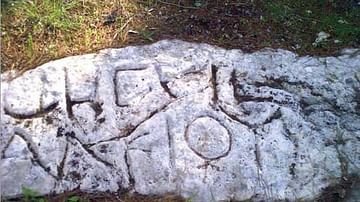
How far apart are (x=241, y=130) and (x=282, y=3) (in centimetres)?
101

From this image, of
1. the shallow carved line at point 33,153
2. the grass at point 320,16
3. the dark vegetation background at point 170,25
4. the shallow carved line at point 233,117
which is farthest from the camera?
the grass at point 320,16

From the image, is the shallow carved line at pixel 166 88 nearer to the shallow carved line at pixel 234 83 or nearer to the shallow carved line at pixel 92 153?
the shallow carved line at pixel 234 83

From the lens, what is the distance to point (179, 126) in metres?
3.08

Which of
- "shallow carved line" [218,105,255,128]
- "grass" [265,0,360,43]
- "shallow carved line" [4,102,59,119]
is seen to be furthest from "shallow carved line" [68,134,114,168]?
"grass" [265,0,360,43]

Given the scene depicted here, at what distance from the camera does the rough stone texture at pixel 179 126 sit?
2.96m

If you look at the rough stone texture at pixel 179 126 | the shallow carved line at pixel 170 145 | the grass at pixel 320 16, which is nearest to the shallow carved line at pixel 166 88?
the rough stone texture at pixel 179 126

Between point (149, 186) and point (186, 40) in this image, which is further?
point (186, 40)

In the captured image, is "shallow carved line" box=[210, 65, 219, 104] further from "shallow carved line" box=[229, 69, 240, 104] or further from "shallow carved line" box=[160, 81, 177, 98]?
"shallow carved line" box=[160, 81, 177, 98]

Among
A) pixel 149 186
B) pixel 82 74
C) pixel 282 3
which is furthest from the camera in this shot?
pixel 282 3

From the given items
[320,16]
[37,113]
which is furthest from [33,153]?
[320,16]

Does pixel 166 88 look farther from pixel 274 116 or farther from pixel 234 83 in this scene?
pixel 274 116

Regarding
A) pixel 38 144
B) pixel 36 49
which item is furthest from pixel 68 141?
pixel 36 49

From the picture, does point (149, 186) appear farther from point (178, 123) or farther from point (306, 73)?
point (306, 73)

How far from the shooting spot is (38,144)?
117 inches
